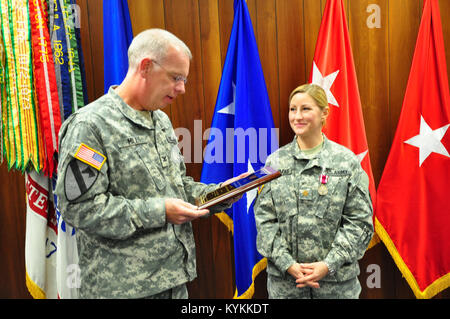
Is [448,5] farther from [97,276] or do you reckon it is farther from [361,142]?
[97,276]

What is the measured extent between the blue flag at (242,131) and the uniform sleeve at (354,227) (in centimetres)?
60

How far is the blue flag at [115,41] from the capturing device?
2.00m

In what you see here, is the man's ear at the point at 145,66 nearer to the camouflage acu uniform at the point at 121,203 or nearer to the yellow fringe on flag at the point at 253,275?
the camouflage acu uniform at the point at 121,203

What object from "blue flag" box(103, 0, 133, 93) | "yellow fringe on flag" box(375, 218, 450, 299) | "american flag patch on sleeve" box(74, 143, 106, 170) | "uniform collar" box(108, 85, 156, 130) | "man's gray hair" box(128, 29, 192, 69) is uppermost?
"blue flag" box(103, 0, 133, 93)

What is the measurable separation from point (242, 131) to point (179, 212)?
1.06 m

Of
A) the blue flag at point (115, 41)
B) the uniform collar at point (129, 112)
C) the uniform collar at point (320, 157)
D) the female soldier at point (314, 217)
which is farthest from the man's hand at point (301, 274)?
the blue flag at point (115, 41)

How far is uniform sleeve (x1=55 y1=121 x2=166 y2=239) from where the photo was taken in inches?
42.3

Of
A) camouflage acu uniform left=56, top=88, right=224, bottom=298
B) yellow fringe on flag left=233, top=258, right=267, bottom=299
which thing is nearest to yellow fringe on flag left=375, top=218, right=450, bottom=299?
yellow fringe on flag left=233, top=258, right=267, bottom=299

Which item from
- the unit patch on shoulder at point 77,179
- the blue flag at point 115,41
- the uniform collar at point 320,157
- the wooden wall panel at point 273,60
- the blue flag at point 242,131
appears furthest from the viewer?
the wooden wall panel at point 273,60

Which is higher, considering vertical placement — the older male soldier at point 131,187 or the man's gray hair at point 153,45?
the man's gray hair at point 153,45

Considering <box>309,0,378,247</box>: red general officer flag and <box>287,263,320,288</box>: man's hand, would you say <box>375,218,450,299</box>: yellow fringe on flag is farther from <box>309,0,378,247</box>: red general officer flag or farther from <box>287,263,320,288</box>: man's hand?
<box>287,263,320,288</box>: man's hand

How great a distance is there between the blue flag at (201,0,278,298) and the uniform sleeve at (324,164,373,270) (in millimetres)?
599

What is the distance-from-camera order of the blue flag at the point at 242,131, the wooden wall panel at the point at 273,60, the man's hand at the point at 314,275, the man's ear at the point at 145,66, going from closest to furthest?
1. the man's ear at the point at 145,66
2. the man's hand at the point at 314,275
3. the blue flag at the point at 242,131
4. the wooden wall panel at the point at 273,60

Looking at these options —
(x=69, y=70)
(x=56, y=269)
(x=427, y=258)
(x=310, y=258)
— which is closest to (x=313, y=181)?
(x=310, y=258)
